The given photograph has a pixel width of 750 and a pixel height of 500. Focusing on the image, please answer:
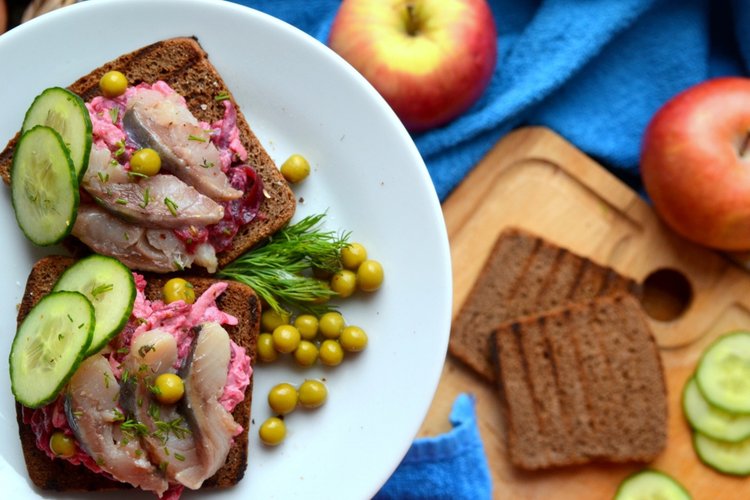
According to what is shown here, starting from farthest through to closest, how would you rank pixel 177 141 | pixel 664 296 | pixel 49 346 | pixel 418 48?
pixel 664 296
pixel 418 48
pixel 177 141
pixel 49 346

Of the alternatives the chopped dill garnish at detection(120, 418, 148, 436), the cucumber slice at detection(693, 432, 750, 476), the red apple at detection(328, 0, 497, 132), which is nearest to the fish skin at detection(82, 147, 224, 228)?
the chopped dill garnish at detection(120, 418, 148, 436)

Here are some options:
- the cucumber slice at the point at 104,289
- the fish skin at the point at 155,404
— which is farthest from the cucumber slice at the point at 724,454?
the cucumber slice at the point at 104,289

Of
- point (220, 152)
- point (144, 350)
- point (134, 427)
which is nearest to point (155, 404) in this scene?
point (134, 427)

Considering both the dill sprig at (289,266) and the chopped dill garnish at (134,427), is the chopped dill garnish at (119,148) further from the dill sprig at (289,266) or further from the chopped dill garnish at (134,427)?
the chopped dill garnish at (134,427)

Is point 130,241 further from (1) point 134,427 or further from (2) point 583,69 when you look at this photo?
(2) point 583,69

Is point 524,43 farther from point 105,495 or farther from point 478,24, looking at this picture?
point 105,495
